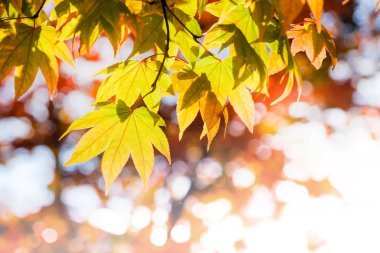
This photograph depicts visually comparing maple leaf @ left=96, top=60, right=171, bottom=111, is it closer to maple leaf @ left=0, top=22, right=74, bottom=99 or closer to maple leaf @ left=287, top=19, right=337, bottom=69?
maple leaf @ left=0, top=22, right=74, bottom=99

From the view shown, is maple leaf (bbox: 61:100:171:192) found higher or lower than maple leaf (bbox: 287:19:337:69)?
lower

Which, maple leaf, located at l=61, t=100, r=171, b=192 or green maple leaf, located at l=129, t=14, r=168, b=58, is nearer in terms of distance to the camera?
green maple leaf, located at l=129, t=14, r=168, b=58

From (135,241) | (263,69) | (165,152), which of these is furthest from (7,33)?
(135,241)

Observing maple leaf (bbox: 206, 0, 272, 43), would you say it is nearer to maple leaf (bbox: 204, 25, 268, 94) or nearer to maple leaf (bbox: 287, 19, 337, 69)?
maple leaf (bbox: 204, 25, 268, 94)

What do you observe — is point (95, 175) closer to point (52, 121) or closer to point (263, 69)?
point (52, 121)

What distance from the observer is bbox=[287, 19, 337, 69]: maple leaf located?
42.4 inches

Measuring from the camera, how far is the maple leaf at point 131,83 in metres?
1.11

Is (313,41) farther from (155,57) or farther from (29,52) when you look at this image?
(29,52)

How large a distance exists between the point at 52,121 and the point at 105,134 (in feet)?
22.2

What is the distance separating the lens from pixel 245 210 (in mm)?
8695

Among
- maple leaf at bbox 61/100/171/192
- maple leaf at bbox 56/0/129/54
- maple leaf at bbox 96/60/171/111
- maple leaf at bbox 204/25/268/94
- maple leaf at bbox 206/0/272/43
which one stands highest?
maple leaf at bbox 56/0/129/54

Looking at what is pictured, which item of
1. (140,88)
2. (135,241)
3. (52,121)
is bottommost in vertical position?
(135,241)

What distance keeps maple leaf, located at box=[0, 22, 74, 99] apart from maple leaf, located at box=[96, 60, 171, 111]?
125 mm

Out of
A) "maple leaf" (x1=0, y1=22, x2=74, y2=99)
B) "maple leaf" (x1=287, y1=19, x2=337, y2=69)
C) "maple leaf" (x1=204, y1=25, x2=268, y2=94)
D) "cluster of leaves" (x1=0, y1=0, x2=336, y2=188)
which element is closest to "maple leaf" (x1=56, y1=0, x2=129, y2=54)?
"cluster of leaves" (x1=0, y1=0, x2=336, y2=188)
